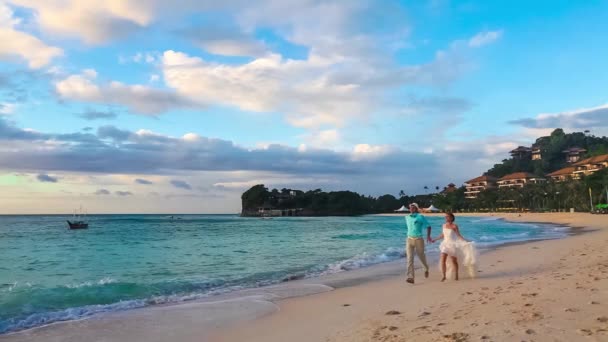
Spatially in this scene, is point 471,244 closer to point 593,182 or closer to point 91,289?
point 91,289

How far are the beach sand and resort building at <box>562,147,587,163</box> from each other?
182 m

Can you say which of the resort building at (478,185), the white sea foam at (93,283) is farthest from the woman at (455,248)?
the resort building at (478,185)

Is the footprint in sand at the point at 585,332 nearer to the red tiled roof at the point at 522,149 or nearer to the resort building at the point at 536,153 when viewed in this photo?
the resort building at the point at 536,153

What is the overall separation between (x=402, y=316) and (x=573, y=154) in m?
190

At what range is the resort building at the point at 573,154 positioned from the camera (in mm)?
166562

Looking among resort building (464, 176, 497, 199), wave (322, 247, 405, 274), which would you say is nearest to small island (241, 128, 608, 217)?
resort building (464, 176, 497, 199)

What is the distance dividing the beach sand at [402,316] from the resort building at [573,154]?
182 m

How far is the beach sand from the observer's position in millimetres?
5535

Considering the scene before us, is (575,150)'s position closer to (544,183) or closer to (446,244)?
(544,183)

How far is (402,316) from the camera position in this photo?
711 centimetres

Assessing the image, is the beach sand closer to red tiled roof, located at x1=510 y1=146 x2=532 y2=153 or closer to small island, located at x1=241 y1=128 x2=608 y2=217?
small island, located at x1=241 y1=128 x2=608 y2=217

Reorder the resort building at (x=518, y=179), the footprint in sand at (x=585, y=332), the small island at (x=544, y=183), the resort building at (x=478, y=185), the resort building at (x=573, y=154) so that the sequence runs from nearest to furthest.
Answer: the footprint in sand at (x=585, y=332), the small island at (x=544, y=183), the resort building at (x=518, y=179), the resort building at (x=478, y=185), the resort building at (x=573, y=154)

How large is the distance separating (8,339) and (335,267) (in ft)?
35.9

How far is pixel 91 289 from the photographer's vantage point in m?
12.4
